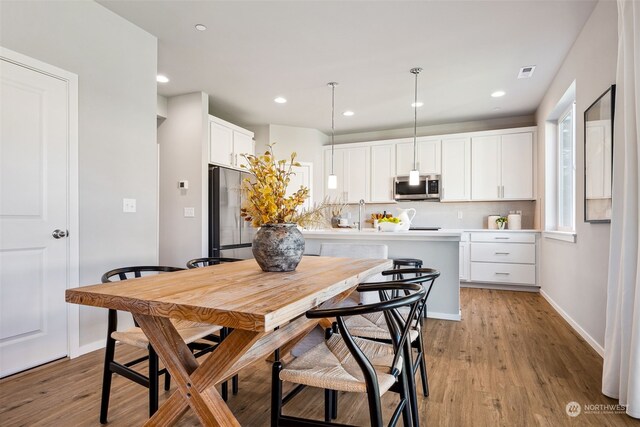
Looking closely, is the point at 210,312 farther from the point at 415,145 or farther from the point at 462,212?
the point at 462,212

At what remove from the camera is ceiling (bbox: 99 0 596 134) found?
2688 mm

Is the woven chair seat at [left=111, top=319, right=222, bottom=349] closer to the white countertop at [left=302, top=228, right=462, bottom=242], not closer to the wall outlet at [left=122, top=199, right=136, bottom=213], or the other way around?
the wall outlet at [left=122, top=199, right=136, bottom=213]

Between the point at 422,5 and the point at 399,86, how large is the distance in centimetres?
161

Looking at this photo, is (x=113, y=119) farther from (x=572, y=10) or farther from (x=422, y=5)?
(x=572, y=10)

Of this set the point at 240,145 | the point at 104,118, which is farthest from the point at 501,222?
the point at 104,118

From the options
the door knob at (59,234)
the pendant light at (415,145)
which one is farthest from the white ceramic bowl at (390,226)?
the door knob at (59,234)

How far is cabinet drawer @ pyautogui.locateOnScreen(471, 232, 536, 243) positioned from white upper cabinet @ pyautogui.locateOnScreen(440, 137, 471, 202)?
0.69 metres

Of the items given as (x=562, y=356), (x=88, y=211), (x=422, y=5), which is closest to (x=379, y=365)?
(x=562, y=356)

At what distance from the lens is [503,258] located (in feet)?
16.2

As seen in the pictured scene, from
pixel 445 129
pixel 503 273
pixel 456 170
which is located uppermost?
pixel 445 129

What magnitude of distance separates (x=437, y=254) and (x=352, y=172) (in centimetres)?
299

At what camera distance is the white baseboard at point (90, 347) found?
252cm

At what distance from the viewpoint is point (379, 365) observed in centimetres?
128

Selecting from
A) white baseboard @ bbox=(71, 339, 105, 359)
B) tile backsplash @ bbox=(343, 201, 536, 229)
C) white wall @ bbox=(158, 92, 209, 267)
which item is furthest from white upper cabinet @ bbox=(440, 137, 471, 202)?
white baseboard @ bbox=(71, 339, 105, 359)
